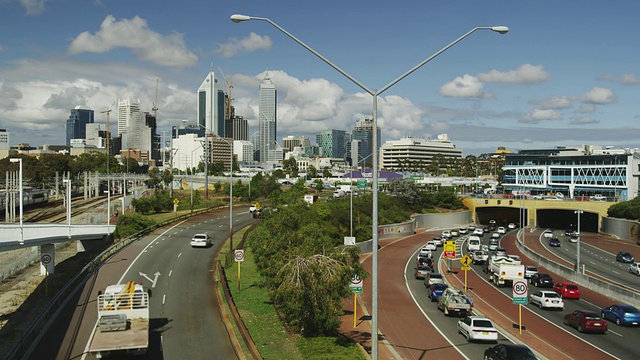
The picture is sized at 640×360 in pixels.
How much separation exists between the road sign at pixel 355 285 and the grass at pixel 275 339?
2.48 metres

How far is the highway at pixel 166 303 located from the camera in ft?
76.9

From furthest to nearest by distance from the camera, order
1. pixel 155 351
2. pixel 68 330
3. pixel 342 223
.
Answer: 1. pixel 342 223
2. pixel 68 330
3. pixel 155 351

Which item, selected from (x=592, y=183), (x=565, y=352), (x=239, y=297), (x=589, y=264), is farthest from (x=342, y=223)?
(x=592, y=183)

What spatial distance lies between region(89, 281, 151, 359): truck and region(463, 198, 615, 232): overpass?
88310 millimetres

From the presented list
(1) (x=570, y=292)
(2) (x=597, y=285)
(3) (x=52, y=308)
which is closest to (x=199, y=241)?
(3) (x=52, y=308)

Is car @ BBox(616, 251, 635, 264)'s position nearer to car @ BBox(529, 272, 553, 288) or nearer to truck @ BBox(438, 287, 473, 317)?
car @ BBox(529, 272, 553, 288)

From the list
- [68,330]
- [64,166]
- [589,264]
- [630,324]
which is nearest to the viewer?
[68,330]

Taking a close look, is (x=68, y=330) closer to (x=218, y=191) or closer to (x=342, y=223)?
(x=342, y=223)

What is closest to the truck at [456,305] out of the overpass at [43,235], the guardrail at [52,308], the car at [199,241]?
the guardrail at [52,308]

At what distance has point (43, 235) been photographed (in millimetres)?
36562

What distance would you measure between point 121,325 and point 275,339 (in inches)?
271

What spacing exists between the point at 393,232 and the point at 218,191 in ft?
188

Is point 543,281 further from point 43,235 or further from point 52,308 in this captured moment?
point 43,235

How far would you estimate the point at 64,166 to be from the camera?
511 ft
